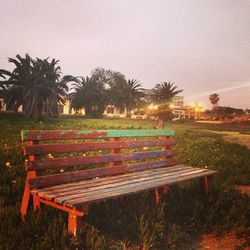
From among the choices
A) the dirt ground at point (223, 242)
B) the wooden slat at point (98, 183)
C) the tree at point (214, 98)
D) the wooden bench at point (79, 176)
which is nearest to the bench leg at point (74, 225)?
the wooden bench at point (79, 176)

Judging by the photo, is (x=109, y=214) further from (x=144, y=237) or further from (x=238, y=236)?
(x=238, y=236)

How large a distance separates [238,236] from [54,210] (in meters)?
2.22

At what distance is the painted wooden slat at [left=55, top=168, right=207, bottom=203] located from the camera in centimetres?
308

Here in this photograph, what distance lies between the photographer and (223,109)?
96625 millimetres

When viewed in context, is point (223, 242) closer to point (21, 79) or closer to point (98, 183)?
point (98, 183)

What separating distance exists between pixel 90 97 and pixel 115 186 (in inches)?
2605

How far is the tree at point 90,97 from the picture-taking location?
69.6 m

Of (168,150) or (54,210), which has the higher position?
(168,150)

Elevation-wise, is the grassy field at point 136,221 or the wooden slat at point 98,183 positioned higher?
the wooden slat at point 98,183

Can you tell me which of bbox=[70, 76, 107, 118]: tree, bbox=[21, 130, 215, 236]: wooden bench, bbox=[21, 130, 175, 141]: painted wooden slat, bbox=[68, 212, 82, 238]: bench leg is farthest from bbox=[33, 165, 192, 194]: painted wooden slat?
bbox=[70, 76, 107, 118]: tree

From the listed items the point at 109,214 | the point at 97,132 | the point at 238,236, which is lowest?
the point at 238,236

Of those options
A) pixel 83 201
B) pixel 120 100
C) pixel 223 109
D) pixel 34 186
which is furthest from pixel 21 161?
pixel 223 109

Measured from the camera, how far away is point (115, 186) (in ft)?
12.3

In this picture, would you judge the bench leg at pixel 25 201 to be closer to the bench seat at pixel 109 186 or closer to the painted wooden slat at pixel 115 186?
the bench seat at pixel 109 186
